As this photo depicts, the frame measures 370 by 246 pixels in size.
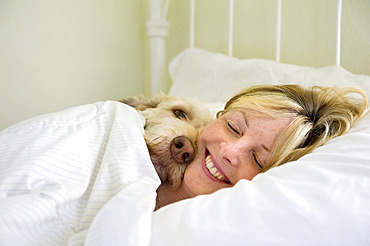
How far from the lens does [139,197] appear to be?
25.1 inches

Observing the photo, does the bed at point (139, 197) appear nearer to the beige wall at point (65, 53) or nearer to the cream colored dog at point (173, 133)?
the cream colored dog at point (173, 133)

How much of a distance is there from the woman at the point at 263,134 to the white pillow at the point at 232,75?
55cm

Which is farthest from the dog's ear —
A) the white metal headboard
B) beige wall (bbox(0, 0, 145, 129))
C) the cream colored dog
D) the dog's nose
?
the white metal headboard

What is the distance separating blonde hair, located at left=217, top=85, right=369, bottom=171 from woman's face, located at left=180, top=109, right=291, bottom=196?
25mm

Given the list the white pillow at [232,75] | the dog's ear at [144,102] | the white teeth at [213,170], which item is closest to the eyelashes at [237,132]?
the white teeth at [213,170]

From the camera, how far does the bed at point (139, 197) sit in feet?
1.89

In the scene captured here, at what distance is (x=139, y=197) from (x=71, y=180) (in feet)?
0.68

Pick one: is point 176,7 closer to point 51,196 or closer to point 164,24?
point 164,24

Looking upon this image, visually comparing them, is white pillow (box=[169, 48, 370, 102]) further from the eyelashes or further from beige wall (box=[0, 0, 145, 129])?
the eyelashes

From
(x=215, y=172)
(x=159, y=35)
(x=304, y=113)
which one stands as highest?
(x=159, y=35)

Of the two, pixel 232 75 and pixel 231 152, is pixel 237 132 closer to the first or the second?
pixel 231 152

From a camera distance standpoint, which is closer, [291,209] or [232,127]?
[291,209]

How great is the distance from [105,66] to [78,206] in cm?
190

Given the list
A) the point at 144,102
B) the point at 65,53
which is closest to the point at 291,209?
the point at 144,102
